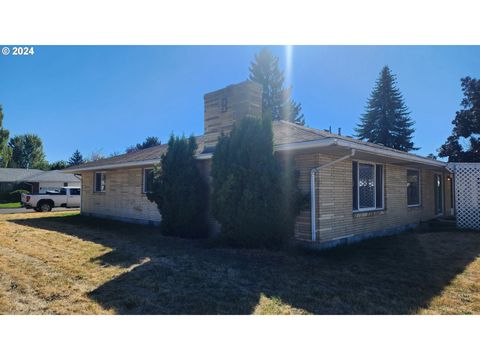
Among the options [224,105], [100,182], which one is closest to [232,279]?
[224,105]

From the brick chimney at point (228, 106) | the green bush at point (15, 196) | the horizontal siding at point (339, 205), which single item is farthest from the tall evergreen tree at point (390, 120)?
the green bush at point (15, 196)

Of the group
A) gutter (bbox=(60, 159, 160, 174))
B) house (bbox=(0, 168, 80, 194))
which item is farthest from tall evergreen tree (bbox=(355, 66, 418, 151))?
house (bbox=(0, 168, 80, 194))

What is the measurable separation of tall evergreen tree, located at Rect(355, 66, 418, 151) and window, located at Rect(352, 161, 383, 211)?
24193 mm

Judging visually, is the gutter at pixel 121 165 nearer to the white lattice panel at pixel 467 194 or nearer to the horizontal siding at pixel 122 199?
the horizontal siding at pixel 122 199

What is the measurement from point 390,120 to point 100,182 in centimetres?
2844

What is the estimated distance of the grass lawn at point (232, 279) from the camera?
11.7ft

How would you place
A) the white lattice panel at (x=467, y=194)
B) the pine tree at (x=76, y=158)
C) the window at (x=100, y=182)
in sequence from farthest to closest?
the pine tree at (x=76, y=158), the window at (x=100, y=182), the white lattice panel at (x=467, y=194)

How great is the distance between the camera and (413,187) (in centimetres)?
1091

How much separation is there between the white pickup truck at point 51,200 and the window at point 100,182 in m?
6.10

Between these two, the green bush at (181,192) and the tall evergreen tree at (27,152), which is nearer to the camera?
the green bush at (181,192)

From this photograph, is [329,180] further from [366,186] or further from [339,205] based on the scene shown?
[366,186]

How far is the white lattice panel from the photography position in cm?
1041
